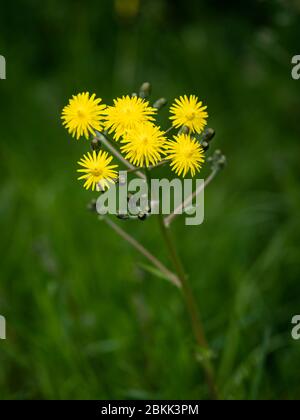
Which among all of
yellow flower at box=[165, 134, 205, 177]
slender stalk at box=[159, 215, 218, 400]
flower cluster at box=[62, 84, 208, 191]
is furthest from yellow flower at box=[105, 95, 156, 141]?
slender stalk at box=[159, 215, 218, 400]

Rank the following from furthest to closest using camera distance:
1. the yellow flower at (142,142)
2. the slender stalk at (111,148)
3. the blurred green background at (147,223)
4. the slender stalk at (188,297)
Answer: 1. the blurred green background at (147,223)
2. the slender stalk at (188,297)
3. the slender stalk at (111,148)
4. the yellow flower at (142,142)

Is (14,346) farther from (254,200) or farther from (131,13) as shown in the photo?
(131,13)

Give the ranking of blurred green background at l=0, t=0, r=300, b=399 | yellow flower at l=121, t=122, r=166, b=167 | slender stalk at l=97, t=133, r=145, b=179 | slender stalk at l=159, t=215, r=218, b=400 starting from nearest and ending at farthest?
yellow flower at l=121, t=122, r=166, b=167 < slender stalk at l=97, t=133, r=145, b=179 < slender stalk at l=159, t=215, r=218, b=400 < blurred green background at l=0, t=0, r=300, b=399

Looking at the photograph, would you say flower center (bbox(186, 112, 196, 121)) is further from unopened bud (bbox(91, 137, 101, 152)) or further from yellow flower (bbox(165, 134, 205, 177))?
unopened bud (bbox(91, 137, 101, 152))

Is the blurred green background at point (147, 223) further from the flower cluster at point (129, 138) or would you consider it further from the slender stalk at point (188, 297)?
the flower cluster at point (129, 138)

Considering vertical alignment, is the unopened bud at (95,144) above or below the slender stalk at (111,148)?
below

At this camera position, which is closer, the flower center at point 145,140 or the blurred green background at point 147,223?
the flower center at point 145,140

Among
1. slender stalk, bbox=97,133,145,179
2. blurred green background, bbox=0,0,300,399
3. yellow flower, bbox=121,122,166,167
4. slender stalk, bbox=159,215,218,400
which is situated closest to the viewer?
yellow flower, bbox=121,122,166,167

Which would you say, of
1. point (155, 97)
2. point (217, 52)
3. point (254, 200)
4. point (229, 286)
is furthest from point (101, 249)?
point (217, 52)

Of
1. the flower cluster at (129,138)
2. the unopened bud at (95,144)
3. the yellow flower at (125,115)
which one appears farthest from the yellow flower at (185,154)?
the unopened bud at (95,144)
